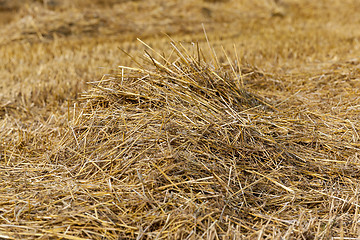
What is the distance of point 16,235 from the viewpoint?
1660mm

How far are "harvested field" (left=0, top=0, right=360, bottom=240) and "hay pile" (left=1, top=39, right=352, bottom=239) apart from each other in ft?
0.03

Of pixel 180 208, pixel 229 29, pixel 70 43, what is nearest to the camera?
pixel 180 208

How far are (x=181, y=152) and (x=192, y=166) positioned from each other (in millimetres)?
119

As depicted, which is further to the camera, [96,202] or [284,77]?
[284,77]

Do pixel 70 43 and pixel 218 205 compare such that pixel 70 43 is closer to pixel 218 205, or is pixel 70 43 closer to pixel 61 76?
pixel 61 76

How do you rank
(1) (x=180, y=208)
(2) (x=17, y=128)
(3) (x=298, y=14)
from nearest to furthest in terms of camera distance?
(1) (x=180, y=208) → (2) (x=17, y=128) → (3) (x=298, y=14)

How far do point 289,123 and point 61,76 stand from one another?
2.70 m

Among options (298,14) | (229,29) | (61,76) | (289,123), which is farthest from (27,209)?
(298,14)

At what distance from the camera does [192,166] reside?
2018 millimetres

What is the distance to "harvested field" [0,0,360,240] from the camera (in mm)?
1757

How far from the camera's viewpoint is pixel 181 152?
6.82 ft

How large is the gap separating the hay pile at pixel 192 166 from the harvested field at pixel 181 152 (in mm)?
10

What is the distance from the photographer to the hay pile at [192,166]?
68.6 inches

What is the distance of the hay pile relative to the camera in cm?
174
